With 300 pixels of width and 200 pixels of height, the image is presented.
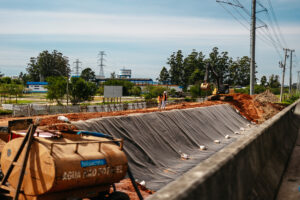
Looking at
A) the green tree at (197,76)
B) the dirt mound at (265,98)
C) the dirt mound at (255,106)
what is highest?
the green tree at (197,76)

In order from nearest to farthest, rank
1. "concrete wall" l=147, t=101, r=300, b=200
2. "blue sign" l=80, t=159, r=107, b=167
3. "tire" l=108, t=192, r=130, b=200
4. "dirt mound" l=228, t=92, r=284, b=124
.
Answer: "concrete wall" l=147, t=101, r=300, b=200, "blue sign" l=80, t=159, r=107, b=167, "tire" l=108, t=192, r=130, b=200, "dirt mound" l=228, t=92, r=284, b=124

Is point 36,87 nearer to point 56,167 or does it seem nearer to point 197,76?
point 197,76

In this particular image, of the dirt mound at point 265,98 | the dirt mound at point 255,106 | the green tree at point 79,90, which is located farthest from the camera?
the green tree at point 79,90

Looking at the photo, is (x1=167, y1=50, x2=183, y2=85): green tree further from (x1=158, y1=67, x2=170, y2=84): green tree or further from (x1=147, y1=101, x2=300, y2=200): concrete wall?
(x1=147, y1=101, x2=300, y2=200): concrete wall

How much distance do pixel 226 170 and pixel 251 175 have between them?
1886 millimetres

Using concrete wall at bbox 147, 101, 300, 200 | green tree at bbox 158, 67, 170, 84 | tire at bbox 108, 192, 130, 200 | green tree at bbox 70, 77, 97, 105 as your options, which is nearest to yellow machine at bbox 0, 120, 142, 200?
tire at bbox 108, 192, 130, 200

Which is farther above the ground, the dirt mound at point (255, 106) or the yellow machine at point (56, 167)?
the yellow machine at point (56, 167)

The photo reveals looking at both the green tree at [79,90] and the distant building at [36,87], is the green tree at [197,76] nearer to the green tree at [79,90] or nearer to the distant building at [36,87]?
the distant building at [36,87]

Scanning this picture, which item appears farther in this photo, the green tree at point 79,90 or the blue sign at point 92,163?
the green tree at point 79,90

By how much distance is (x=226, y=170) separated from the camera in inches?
161

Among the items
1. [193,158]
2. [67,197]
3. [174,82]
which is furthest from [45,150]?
[174,82]

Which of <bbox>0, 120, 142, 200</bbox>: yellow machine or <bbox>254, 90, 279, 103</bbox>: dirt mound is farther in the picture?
<bbox>254, 90, 279, 103</bbox>: dirt mound

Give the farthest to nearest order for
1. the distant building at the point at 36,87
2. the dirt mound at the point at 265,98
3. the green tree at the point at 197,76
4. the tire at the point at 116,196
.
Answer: the distant building at the point at 36,87
the green tree at the point at 197,76
the dirt mound at the point at 265,98
the tire at the point at 116,196

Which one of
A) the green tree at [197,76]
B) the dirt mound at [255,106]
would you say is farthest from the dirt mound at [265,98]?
the green tree at [197,76]
